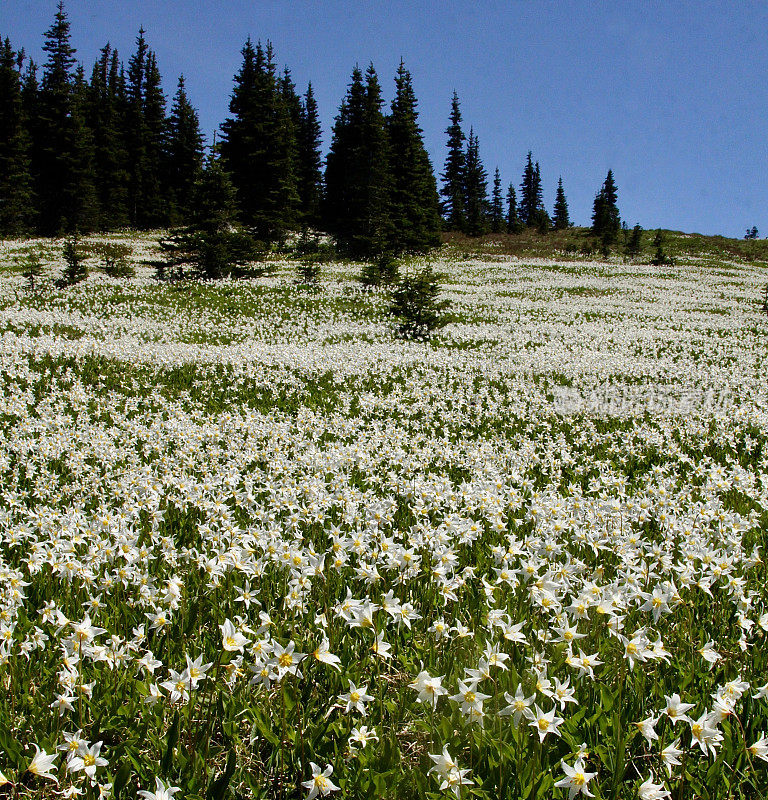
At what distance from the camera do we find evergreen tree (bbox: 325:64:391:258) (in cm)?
4439

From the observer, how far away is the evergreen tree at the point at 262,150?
158 feet

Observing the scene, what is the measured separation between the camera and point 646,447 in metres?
7.97

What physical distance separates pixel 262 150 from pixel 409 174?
51.7 ft

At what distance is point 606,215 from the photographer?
69062 millimetres

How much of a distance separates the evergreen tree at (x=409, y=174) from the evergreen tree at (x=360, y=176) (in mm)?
1893

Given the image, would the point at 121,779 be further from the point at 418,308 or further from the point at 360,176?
the point at 360,176

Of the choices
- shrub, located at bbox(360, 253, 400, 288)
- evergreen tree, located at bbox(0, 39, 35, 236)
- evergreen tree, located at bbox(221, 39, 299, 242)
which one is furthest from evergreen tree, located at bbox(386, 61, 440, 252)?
evergreen tree, located at bbox(0, 39, 35, 236)

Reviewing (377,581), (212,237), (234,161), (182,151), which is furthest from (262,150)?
(377,581)

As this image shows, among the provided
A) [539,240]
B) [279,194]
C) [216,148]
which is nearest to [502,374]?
[216,148]

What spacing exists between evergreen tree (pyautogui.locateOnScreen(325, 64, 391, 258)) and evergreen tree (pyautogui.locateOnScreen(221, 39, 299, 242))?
20.3ft

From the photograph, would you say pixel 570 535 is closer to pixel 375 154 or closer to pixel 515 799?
pixel 515 799

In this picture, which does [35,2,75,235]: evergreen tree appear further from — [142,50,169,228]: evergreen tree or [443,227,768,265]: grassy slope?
[443,227,768,265]: grassy slope

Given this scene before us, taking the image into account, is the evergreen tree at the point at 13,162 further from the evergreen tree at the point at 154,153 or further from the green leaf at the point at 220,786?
the green leaf at the point at 220,786

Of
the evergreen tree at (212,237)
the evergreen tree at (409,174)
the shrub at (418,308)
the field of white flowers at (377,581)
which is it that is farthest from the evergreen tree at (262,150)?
the field of white flowers at (377,581)
